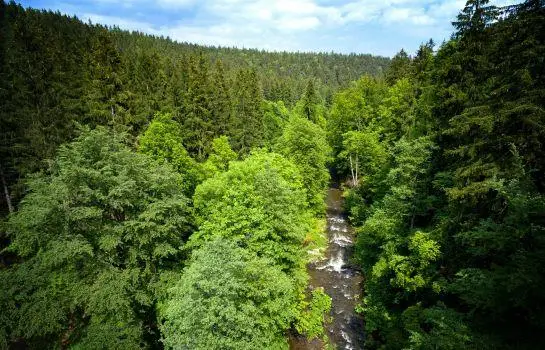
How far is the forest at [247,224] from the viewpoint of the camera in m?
10.6

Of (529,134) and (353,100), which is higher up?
(353,100)

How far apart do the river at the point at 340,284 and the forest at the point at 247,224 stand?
0.65m

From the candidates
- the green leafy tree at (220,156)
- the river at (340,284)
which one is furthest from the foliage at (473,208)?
the green leafy tree at (220,156)

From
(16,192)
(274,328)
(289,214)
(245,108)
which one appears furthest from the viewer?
(245,108)

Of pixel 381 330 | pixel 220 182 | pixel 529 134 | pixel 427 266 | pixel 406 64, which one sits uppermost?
pixel 406 64

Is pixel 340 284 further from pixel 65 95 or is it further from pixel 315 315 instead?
pixel 65 95

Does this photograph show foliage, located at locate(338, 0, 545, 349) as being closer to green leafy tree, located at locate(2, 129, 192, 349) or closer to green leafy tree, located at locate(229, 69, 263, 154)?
green leafy tree, located at locate(2, 129, 192, 349)

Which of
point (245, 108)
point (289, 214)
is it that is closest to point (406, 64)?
point (245, 108)

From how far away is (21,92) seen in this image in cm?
2711

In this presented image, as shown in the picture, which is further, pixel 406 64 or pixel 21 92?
pixel 406 64

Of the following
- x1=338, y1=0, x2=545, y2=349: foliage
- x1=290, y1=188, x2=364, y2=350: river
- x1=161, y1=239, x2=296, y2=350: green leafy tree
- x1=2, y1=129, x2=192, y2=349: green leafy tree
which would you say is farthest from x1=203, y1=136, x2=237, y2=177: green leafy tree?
x1=161, y1=239, x2=296, y2=350: green leafy tree

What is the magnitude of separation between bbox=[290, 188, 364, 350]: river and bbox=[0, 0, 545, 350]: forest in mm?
655

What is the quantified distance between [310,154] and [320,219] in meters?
8.39

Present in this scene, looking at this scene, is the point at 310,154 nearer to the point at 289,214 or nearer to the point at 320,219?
the point at 320,219
